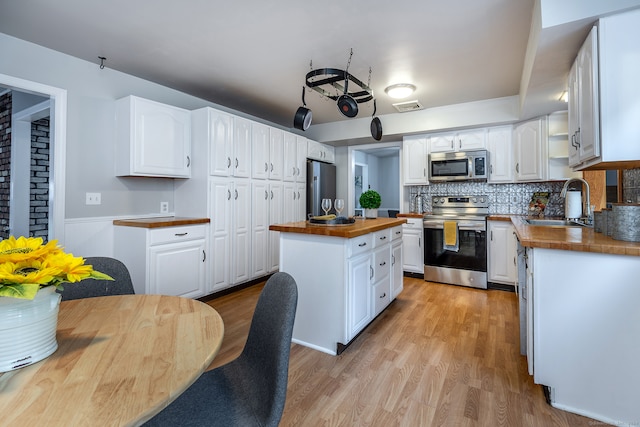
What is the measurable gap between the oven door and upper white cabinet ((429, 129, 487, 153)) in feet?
3.49

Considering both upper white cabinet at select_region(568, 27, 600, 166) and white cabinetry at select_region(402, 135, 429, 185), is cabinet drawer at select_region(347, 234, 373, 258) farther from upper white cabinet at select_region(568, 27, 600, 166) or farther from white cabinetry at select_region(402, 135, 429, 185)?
white cabinetry at select_region(402, 135, 429, 185)

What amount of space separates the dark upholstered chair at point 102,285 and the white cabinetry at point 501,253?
3823mm

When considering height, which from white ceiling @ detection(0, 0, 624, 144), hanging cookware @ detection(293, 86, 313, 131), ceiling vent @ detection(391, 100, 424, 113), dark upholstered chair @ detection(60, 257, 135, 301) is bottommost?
dark upholstered chair @ detection(60, 257, 135, 301)

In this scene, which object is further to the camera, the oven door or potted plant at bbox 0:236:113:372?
the oven door

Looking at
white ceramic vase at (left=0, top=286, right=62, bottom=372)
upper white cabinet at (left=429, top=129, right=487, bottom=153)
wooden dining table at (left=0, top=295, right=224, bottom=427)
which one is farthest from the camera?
upper white cabinet at (left=429, top=129, right=487, bottom=153)

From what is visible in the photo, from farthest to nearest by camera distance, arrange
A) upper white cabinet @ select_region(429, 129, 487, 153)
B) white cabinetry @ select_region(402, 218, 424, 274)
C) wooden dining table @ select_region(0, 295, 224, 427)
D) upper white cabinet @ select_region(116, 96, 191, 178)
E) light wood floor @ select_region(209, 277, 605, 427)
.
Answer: white cabinetry @ select_region(402, 218, 424, 274), upper white cabinet @ select_region(429, 129, 487, 153), upper white cabinet @ select_region(116, 96, 191, 178), light wood floor @ select_region(209, 277, 605, 427), wooden dining table @ select_region(0, 295, 224, 427)

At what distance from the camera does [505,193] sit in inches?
167

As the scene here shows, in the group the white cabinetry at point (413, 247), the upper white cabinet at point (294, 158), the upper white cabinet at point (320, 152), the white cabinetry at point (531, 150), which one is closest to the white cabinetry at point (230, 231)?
the upper white cabinet at point (294, 158)

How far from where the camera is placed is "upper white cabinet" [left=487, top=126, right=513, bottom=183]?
3984 mm

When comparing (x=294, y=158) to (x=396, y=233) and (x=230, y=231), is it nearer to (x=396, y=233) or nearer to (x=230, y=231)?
(x=230, y=231)

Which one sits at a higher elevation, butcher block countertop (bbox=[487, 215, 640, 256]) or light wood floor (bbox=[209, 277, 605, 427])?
butcher block countertop (bbox=[487, 215, 640, 256])

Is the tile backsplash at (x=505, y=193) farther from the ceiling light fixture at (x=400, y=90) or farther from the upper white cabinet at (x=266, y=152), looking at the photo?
the upper white cabinet at (x=266, y=152)

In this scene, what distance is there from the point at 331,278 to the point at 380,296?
0.74 metres

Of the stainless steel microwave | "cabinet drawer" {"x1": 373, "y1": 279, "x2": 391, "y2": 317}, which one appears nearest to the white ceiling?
the stainless steel microwave
